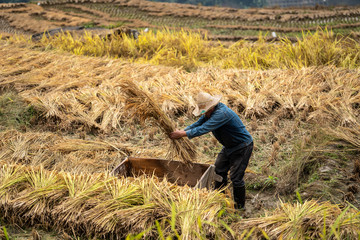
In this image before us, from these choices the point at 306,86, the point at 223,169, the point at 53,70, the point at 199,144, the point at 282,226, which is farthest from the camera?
the point at 53,70

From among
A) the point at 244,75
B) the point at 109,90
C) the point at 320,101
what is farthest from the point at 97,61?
the point at 320,101

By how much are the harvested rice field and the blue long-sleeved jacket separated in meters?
0.38

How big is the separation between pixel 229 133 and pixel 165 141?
1449 millimetres

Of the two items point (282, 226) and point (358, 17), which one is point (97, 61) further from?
point (358, 17)

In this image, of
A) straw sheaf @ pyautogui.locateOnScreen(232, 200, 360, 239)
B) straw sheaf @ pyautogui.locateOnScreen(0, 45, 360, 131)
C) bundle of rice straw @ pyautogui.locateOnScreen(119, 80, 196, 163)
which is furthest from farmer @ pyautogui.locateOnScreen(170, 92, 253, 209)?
straw sheaf @ pyautogui.locateOnScreen(0, 45, 360, 131)

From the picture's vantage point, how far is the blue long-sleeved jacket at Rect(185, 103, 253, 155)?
10.00ft

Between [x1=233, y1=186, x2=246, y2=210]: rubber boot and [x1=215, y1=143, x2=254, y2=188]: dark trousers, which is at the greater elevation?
[x1=215, y1=143, x2=254, y2=188]: dark trousers

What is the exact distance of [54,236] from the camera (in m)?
2.63

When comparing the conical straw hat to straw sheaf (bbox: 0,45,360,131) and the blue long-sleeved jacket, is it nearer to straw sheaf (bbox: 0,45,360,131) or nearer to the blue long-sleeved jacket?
the blue long-sleeved jacket

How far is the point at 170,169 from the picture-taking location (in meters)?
3.72

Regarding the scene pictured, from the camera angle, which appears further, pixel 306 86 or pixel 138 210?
pixel 306 86

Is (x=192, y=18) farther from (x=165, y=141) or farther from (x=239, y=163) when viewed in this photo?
(x=239, y=163)

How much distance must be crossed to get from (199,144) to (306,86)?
1.94m

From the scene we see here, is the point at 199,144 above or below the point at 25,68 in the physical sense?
below
